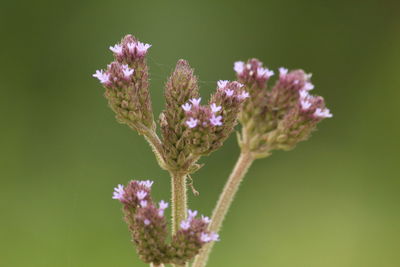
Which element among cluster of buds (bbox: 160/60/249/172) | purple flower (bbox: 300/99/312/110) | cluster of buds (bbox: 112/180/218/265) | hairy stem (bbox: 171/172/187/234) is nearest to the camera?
cluster of buds (bbox: 112/180/218/265)

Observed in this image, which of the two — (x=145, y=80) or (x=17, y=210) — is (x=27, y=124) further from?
(x=145, y=80)

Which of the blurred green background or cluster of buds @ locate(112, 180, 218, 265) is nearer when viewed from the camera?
cluster of buds @ locate(112, 180, 218, 265)

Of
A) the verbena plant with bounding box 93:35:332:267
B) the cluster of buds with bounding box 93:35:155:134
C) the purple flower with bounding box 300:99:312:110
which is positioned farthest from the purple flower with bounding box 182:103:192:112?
the purple flower with bounding box 300:99:312:110

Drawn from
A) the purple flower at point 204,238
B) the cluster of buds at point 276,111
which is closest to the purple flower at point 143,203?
the purple flower at point 204,238

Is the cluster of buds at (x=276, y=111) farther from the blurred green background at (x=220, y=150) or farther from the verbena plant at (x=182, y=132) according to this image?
the blurred green background at (x=220, y=150)

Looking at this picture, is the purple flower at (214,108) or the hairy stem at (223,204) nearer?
the purple flower at (214,108)

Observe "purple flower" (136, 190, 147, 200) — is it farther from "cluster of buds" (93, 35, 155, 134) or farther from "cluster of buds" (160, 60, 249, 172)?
"cluster of buds" (93, 35, 155, 134)

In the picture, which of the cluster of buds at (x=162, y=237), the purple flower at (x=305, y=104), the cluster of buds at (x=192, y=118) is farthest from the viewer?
the purple flower at (x=305, y=104)
